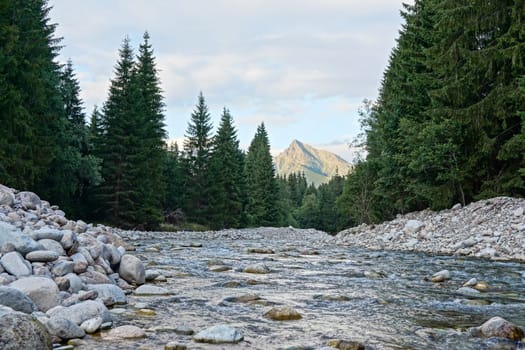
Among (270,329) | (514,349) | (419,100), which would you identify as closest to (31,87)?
(419,100)

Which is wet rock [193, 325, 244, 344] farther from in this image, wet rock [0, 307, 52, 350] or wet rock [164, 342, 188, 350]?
wet rock [0, 307, 52, 350]

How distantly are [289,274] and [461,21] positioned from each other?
11.7 metres

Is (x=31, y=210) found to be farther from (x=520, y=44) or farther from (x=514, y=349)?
(x=520, y=44)

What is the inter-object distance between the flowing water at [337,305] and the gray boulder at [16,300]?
2.82 feet

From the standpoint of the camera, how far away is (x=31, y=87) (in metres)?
22.2

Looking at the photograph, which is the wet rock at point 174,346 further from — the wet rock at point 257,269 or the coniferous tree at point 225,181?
the coniferous tree at point 225,181

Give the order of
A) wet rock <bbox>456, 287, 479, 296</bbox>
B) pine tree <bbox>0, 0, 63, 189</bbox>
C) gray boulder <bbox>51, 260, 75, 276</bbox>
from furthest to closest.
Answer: pine tree <bbox>0, 0, 63, 189</bbox>, wet rock <bbox>456, 287, 479, 296</bbox>, gray boulder <bbox>51, 260, 75, 276</bbox>

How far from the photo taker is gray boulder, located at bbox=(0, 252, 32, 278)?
5.71m

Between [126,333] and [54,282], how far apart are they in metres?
1.51

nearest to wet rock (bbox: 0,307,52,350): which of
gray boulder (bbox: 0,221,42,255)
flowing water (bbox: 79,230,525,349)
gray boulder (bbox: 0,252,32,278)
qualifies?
flowing water (bbox: 79,230,525,349)

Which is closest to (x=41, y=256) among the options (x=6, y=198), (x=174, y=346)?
(x=174, y=346)

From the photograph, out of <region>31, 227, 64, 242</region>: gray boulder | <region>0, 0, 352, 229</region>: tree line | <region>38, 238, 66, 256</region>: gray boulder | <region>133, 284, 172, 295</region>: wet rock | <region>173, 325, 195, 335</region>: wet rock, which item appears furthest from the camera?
<region>0, 0, 352, 229</region>: tree line

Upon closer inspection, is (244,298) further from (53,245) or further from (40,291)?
(53,245)

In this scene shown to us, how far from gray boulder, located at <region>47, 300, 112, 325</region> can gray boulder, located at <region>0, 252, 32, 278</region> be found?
1.31 m
